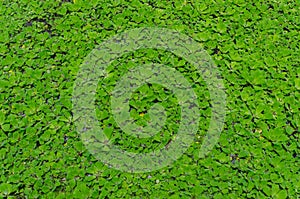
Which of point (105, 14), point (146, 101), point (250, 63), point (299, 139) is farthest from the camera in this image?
point (105, 14)

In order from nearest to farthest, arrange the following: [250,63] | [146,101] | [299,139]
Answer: [299,139] < [146,101] < [250,63]

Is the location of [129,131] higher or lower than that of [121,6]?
lower

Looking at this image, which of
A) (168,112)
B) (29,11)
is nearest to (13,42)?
(29,11)

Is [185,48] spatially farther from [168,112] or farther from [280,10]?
[280,10]

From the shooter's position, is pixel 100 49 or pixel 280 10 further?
pixel 280 10

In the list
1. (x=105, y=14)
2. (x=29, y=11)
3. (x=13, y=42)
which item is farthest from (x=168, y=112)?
(x=29, y=11)

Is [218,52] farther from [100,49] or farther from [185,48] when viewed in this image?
[100,49]
